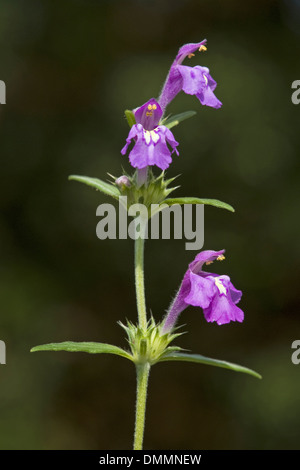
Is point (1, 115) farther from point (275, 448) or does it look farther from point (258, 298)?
point (275, 448)

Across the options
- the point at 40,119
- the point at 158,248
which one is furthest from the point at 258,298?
the point at 40,119

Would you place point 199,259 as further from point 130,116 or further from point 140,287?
point 130,116

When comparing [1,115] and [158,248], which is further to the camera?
[1,115]

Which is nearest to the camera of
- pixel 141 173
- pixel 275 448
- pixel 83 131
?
pixel 141 173

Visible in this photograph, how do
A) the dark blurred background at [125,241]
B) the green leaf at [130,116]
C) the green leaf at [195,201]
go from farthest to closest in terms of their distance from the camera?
the dark blurred background at [125,241] → the green leaf at [130,116] → the green leaf at [195,201]

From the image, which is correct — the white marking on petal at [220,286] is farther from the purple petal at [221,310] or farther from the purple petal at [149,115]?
the purple petal at [149,115]

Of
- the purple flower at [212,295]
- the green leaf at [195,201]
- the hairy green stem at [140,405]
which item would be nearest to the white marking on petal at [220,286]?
the purple flower at [212,295]

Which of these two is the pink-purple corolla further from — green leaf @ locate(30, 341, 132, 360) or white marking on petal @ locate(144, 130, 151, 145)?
green leaf @ locate(30, 341, 132, 360)

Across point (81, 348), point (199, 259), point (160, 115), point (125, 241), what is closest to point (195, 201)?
point (199, 259)
